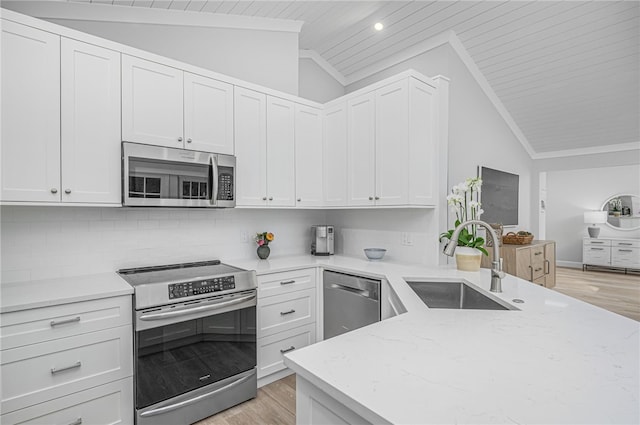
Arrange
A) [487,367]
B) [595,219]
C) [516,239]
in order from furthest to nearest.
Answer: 1. [595,219]
2. [516,239]
3. [487,367]

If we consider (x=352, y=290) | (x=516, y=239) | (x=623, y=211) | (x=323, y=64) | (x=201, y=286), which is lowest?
(x=352, y=290)

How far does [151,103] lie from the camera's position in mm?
2322

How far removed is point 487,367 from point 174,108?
2.44m

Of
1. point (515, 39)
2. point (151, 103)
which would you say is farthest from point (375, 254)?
point (515, 39)

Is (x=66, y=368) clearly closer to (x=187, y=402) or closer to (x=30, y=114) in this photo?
(x=187, y=402)

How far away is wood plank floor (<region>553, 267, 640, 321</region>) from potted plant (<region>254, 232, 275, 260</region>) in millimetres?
4296

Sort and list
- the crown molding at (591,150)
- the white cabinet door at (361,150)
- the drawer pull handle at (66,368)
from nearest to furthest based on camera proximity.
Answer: the drawer pull handle at (66,368) < the white cabinet door at (361,150) < the crown molding at (591,150)

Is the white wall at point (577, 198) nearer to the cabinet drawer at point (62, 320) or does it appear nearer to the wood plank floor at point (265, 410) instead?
the wood plank floor at point (265, 410)

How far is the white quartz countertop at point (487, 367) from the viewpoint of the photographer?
0.75 m

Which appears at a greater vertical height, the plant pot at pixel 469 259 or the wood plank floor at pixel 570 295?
the plant pot at pixel 469 259

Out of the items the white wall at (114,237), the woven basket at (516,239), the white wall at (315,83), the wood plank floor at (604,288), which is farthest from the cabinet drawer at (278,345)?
the wood plank floor at (604,288)

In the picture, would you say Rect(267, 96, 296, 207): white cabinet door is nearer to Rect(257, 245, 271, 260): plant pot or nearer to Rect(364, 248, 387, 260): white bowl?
Result: Rect(257, 245, 271, 260): plant pot

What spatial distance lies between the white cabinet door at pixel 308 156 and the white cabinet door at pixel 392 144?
2.20 ft

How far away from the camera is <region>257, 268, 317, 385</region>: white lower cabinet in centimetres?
262
